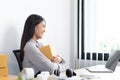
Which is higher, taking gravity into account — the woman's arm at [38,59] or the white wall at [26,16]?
the white wall at [26,16]

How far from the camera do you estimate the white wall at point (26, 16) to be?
2.85 m

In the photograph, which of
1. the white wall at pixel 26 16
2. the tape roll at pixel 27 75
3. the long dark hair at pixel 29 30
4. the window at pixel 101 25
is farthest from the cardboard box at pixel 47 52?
the window at pixel 101 25

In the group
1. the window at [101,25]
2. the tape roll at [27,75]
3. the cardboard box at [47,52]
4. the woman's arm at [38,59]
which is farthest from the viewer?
the window at [101,25]

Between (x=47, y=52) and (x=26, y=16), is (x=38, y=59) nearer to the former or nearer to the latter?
(x=47, y=52)

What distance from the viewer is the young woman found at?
2.73 metres

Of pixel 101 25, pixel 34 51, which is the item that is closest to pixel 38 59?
pixel 34 51

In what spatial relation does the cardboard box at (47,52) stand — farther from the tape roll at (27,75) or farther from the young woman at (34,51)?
the tape roll at (27,75)

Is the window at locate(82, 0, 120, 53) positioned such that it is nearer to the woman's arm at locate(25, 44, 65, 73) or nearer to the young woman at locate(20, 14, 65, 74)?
the young woman at locate(20, 14, 65, 74)

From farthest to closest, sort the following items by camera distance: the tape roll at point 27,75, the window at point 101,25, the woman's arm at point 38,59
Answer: the window at point 101,25 → the woman's arm at point 38,59 → the tape roll at point 27,75

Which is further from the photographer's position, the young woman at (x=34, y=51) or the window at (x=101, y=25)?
the window at (x=101, y=25)

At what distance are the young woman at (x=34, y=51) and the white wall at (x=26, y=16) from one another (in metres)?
0.17

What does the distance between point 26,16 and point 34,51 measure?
0.63 meters

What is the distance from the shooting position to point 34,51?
108 inches

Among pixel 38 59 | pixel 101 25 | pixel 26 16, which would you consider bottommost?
pixel 38 59
